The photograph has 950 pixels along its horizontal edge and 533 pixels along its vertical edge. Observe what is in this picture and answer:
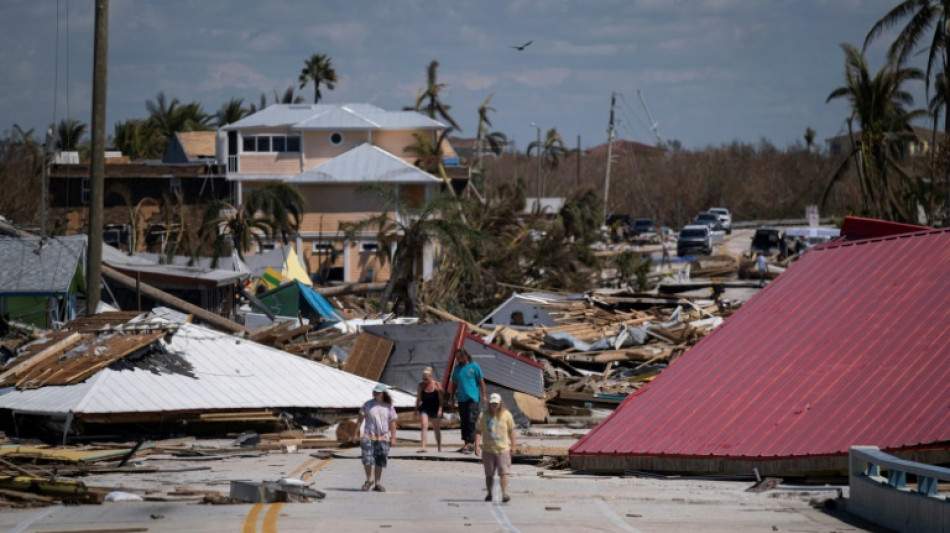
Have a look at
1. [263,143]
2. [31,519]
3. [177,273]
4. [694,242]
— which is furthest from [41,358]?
[694,242]

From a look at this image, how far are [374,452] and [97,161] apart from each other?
44.2ft

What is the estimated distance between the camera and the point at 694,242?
251 ft

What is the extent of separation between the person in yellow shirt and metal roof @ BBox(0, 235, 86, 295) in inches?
699

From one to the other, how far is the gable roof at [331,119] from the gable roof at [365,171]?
3739mm

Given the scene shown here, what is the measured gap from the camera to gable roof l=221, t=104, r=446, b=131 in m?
72.9

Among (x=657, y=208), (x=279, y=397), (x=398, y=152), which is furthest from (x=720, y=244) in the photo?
(x=279, y=397)

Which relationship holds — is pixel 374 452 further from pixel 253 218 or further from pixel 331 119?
pixel 331 119

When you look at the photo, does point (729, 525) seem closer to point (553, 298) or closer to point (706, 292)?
point (553, 298)

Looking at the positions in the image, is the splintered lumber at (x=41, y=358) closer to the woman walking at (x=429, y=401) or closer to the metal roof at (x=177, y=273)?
the woman walking at (x=429, y=401)

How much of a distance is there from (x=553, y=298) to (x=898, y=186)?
25944mm

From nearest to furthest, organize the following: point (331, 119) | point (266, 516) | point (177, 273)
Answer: point (266, 516), point (177, 273), point (331, 119)

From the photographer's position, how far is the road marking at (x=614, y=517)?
14604mm

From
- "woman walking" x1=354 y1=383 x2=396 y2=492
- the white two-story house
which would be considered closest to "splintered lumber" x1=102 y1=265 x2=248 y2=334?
"woman walking" x1=354 y1=383 x2=396 y2=492

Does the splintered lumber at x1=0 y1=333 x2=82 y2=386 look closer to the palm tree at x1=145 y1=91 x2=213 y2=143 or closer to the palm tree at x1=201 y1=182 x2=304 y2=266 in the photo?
the palm tree at x1=201 y1=182 x2=304 y2=266
